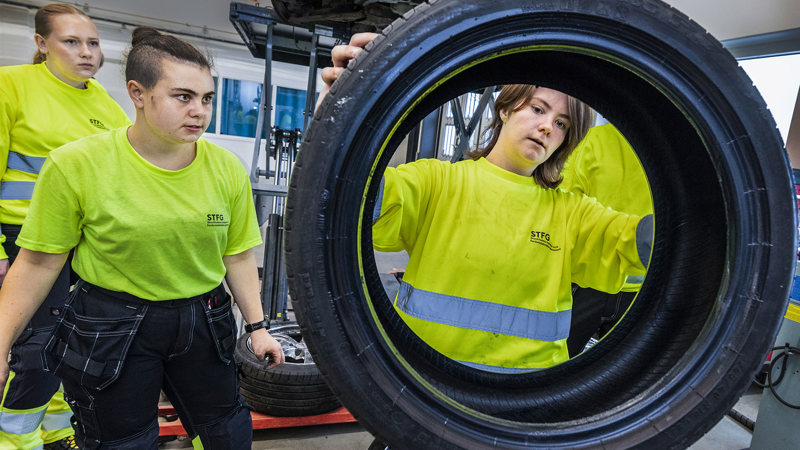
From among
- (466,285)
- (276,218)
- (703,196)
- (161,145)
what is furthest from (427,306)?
(276,218)

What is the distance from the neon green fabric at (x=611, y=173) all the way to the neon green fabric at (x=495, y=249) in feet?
1.47

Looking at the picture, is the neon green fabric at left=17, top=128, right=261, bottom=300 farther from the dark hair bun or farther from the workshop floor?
the workshop floor

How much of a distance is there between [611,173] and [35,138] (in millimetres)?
2020

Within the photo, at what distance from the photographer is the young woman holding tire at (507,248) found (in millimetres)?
1024

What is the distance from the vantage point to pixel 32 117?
62.1 inches

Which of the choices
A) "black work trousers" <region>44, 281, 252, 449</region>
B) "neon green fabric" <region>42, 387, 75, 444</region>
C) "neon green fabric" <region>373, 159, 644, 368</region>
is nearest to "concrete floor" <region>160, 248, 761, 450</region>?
"neon green fabric" <region>42, 387, 75, 444</region>

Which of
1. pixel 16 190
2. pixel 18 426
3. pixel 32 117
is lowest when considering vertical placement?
pixel 18 426

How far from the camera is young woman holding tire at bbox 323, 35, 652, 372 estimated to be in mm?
1024

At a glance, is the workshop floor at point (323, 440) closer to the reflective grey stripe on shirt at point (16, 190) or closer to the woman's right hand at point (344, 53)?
the reflective grey stripe on shirt at point (16, 190)

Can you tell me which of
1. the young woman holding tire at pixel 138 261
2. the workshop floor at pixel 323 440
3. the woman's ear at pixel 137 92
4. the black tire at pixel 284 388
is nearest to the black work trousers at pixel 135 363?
the young woman holding tire at pixel 138 261

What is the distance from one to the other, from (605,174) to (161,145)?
1381mm

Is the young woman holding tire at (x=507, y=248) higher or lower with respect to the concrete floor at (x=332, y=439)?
higher

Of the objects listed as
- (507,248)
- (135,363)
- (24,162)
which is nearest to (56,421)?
(24,162)

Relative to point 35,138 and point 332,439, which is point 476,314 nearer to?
point 332,439
